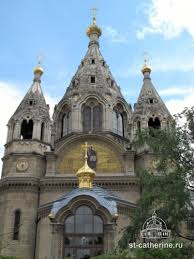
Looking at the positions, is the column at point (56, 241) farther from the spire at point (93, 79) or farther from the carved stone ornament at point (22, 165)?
the spire at point (93, 79)

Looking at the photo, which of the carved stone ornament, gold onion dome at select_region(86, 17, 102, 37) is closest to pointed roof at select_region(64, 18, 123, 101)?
gold onion dome at select_region(86, 17, 102, 37)

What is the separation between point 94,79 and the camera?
30.1 m

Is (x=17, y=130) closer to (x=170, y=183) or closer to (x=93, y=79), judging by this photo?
(x=93, y=79)

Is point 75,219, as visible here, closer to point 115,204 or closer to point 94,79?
point 115,204

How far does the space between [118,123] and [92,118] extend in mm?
2055

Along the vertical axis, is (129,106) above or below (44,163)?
Result: above

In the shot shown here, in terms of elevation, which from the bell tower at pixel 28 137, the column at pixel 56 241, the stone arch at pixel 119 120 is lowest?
the column at pixel 56 241

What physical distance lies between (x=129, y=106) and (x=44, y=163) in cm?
885

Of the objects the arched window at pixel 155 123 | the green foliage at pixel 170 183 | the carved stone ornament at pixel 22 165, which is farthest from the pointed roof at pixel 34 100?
the green foliage at pixel 170 183

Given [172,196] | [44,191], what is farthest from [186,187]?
[44,191]

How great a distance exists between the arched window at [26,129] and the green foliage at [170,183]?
11605mm

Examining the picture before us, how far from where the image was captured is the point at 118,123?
29.0 metres

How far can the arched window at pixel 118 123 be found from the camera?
93.5ft

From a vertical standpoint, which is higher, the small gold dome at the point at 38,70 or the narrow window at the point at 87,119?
the small gold dome at the point at 38,70
